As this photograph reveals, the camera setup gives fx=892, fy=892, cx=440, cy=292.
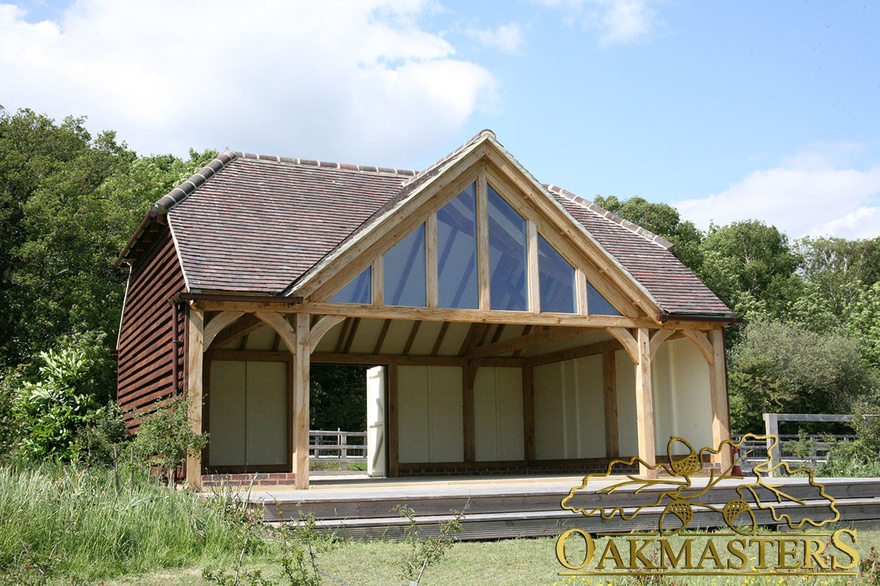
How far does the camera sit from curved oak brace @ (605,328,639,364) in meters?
14.2

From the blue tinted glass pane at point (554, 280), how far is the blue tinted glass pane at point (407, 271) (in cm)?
197

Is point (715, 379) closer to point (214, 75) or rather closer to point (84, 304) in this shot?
point (214, 75)

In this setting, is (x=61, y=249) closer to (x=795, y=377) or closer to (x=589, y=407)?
(x=589, y=407)

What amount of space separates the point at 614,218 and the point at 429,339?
4.58 metres

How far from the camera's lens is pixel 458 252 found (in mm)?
13453

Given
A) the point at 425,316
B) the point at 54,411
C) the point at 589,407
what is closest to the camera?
the point at 425,316

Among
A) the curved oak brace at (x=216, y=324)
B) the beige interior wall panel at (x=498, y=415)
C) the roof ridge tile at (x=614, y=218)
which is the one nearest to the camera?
the curved oak brace at (x=216, y=324)

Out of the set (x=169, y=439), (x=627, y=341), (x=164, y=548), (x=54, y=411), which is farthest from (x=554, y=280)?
(x=54, y=411)

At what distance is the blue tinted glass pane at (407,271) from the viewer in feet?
42.5

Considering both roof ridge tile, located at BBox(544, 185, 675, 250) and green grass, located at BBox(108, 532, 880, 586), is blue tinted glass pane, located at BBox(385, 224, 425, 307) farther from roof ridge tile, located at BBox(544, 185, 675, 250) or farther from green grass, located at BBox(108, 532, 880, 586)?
roof ridge tile, located at BBox(544, 185, 675, 250)

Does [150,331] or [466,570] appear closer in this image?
[466,570]

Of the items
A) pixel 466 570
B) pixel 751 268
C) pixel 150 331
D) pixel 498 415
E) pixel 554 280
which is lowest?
pixel 466 570

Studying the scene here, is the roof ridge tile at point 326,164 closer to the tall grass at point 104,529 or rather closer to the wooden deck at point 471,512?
the wooden deck at point 471,512

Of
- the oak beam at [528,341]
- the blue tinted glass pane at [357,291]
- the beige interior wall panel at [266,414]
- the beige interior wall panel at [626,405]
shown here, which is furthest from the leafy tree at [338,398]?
the blue tinted glass pane at [357,291]
